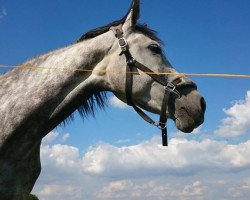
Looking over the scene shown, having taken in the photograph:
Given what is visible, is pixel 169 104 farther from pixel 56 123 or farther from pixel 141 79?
pixel 56 123

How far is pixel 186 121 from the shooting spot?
6398 millimetres

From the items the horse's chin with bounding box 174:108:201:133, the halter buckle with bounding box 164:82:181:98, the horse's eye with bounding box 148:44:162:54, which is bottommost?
the horse's chin with bounding box 174:108:201:133

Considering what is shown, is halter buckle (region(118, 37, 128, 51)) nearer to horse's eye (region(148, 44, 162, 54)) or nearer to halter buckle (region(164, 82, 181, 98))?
horse's eye (region(148, 44, 162, 54))

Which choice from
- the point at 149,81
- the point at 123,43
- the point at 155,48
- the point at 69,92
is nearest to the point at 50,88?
Result: the point at 69,92

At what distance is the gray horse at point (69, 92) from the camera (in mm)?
6551

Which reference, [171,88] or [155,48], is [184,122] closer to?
[171,88]

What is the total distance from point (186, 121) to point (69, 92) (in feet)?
6.55

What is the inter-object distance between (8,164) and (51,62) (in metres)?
1.89

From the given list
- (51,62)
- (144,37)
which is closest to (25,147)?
(51,62)

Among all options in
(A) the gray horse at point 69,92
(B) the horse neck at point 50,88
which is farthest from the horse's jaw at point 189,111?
(B) the horse neck at point 50,88

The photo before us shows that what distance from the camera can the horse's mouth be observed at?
6.39 m

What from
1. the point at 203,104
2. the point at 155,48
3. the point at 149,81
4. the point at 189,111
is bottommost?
the point at 189,111

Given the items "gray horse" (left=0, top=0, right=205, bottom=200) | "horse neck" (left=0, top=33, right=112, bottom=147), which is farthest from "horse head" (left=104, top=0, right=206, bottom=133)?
"horse neck" (left=0, top=33, right=112, bottom=147)

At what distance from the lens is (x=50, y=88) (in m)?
6.79
